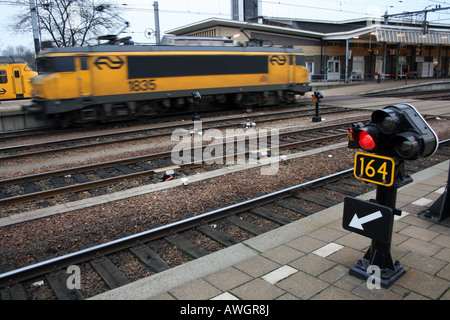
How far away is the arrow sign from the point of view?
3.33 meters

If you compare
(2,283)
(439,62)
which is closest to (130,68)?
(2,283)

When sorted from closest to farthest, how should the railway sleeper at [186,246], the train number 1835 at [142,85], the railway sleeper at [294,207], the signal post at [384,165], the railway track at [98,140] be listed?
the signal post at [384,165] < the railway sleeper at [186,246] < the railway sleeper at [294,207] < the railway track at [98,140] < the train number 1835 at [142,85]

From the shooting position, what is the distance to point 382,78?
122 ft

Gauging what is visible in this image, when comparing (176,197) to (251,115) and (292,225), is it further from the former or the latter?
(251,115)

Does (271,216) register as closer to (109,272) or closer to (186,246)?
(186,246)

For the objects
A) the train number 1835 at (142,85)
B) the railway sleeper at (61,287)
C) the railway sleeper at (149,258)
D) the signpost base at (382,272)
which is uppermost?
the train number 1835 at (142,85)

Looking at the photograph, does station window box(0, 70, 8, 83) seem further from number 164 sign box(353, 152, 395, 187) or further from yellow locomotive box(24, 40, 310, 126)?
number 164 sign box(353, 152, 395, 187)

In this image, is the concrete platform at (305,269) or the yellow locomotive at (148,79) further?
the yellow locomotive at (148,79)

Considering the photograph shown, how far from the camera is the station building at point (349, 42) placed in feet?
114

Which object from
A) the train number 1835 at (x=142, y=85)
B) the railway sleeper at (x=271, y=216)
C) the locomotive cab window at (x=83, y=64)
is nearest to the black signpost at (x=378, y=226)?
the railway sleeper at (x=271, y=216)

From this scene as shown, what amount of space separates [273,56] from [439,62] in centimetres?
4068

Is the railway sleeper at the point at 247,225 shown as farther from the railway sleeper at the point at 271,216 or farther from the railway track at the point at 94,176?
the railway track at the point at 94,176

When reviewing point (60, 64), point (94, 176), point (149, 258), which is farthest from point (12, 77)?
point (149, 258)

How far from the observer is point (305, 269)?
3.84 meters
